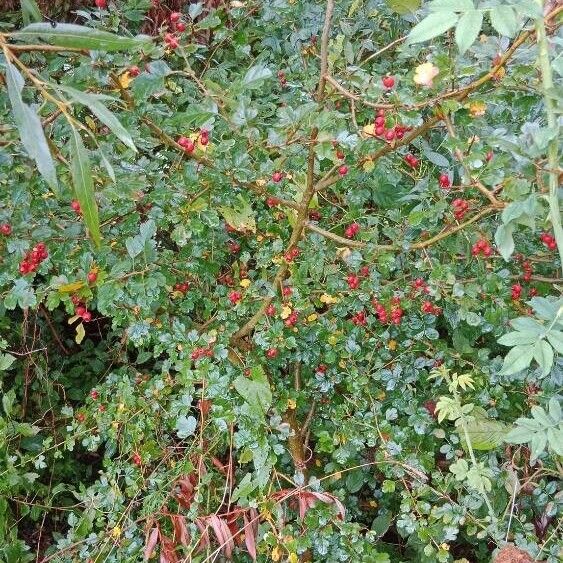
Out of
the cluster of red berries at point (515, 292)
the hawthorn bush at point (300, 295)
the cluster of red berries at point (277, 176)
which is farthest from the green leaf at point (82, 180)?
the cluster of red berries at point (515, 292)

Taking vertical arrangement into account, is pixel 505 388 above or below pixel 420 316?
below

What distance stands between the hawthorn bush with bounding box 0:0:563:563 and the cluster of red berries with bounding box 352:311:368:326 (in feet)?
0.04

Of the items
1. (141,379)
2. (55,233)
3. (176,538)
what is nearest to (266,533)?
(176,538)

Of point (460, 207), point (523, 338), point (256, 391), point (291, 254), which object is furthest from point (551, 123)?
point (256, 391)

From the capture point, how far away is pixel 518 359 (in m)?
0.81

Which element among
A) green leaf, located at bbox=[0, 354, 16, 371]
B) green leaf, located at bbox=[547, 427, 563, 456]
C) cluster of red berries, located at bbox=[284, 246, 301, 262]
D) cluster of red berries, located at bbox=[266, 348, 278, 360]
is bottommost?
green leaf, located at bbox=[0, 354, 16, 371]

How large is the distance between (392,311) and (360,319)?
0.29ft

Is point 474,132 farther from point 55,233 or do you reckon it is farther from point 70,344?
Answer: point 70,344

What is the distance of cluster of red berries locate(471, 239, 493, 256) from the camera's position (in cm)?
113

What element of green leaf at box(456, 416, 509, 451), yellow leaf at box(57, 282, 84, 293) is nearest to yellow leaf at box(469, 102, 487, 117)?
green leaf at box(456, 416, 509, 451)

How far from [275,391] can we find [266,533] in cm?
28

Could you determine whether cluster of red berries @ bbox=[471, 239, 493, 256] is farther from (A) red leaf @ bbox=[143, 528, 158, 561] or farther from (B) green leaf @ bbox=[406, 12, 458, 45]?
(A) red leaf @ bbox=[143, 528, 158, 561]

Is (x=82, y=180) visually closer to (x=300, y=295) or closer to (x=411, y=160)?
(x=300, y=295)

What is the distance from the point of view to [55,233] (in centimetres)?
125
